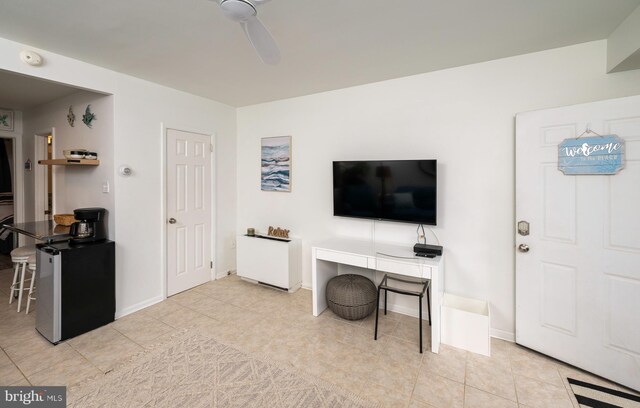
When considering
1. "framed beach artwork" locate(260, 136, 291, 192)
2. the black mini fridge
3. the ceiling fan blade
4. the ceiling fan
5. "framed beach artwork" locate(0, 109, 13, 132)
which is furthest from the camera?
"framed beach artwork" locate(0, 109, 13, 132)

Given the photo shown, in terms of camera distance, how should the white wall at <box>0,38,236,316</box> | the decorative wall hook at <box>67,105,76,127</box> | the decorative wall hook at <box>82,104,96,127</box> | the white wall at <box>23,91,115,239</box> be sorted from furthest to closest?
the decorative wall hook at <box>67,105,76,127</box>
the decorative wall hook at <box>82,104,96,127</box>
the white wall at <box>23,91,115,239</box>
the white wall at <box>0,38,236,316</box>

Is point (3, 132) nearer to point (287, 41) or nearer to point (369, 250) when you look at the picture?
point (287, 41)

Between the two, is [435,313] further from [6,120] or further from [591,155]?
[6,120]

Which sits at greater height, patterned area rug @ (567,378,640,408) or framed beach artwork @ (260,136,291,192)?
framed beach artwork @ (260,136,291,192)

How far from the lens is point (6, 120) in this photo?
430 centimetres

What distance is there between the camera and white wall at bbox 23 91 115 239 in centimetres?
288

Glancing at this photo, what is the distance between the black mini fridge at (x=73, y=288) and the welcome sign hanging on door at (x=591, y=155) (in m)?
4.06

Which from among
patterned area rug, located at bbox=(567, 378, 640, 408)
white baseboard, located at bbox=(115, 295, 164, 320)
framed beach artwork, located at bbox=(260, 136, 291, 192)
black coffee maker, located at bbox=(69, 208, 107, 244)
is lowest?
patterned area rug, located at bbox=(567, 378, 640, 408)

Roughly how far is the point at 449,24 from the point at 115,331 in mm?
3818

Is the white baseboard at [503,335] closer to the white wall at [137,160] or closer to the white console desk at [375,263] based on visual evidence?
the white console desk at [375,263]

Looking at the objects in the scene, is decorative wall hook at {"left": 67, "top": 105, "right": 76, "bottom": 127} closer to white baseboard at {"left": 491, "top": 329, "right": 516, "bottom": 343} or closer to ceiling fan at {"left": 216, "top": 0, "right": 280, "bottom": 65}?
ceiling fan at {"left": 216, "top": 0, "right": 280, "bottom": 65}

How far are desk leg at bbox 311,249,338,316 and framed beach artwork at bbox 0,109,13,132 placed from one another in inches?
209

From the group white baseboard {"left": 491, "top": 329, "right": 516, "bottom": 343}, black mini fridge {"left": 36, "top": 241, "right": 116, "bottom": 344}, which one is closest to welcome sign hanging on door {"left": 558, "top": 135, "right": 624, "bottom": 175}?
white baseboard {"left": 491, "top": 329, "right": 516, "bottom": 343}

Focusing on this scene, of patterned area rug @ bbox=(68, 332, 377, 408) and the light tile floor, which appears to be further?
the light tile floor
